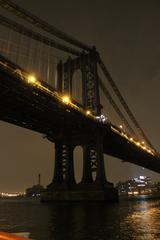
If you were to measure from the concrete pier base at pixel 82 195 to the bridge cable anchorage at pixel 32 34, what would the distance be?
2366 centimetres

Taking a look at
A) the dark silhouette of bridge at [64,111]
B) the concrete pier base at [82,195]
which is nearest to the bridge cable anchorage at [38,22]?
the dark silhouette of bridge at [64,111]

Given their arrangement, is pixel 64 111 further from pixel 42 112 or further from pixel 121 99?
pixel 121 99

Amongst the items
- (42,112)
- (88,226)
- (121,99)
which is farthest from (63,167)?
(88,226)

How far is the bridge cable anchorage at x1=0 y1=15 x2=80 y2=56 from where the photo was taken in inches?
1534

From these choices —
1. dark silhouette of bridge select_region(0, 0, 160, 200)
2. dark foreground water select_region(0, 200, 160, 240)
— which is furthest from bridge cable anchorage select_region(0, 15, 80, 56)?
dark foreground water select_region(0, 200, 160, 240)

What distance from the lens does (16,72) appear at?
31.0m

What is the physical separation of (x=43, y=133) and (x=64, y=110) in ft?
38.9

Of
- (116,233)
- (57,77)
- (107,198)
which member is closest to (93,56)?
(57,77)

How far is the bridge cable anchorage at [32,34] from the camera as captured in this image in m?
39.0

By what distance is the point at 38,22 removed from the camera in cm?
4222

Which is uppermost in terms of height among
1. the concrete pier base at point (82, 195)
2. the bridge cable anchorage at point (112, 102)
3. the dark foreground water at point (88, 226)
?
the bridge cable anchorage at point (112, 102)

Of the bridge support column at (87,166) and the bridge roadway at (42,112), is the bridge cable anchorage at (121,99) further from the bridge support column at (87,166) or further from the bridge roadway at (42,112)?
the bridge support column at (87,166)

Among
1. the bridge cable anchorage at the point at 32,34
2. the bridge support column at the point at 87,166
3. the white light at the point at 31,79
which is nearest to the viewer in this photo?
the white light at the point at 31,79

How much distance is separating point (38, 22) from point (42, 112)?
42.7 feet
